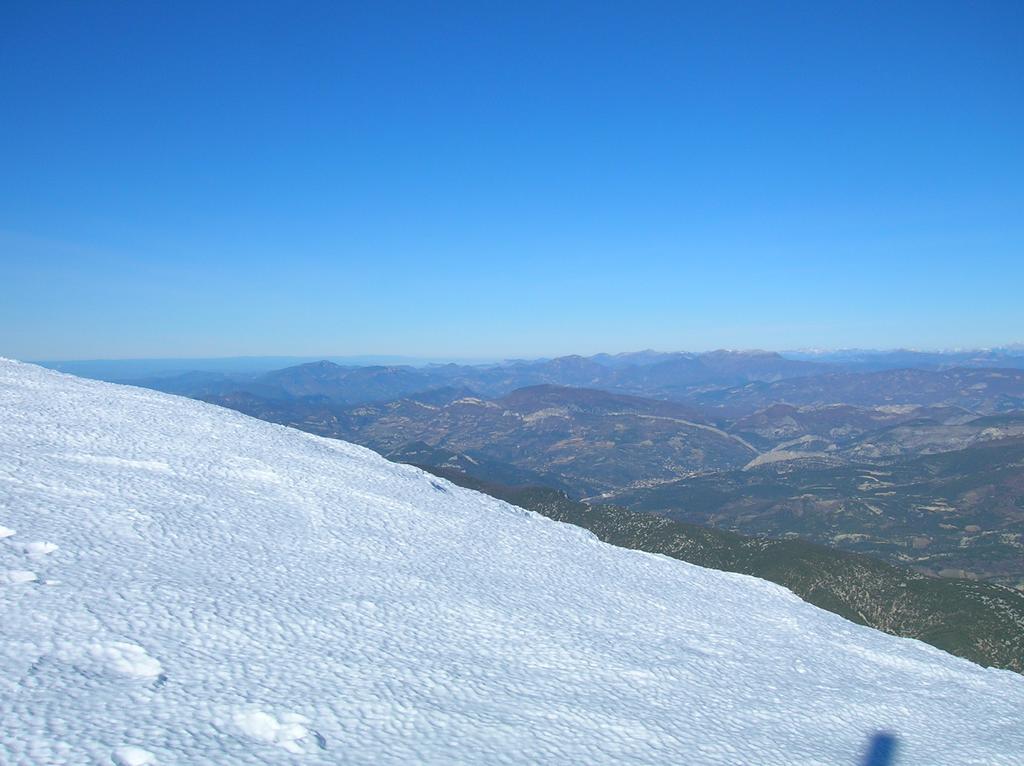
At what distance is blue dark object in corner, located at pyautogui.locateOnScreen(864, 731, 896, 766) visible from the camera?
1703 centimetres

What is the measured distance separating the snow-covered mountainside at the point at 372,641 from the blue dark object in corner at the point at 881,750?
1.37ft

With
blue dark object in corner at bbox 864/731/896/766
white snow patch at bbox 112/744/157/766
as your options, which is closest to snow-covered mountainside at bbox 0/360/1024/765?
white snow patch at bbox 112/744/157/766

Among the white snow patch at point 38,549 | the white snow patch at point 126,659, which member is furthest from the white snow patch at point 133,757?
the white snow patch at point 38,549

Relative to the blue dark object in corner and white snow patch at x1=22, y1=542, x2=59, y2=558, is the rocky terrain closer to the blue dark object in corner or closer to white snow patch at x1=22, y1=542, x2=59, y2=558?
the blue dark object in corner

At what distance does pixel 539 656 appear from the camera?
18.8 m

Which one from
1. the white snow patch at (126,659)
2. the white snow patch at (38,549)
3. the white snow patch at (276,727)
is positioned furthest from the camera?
the white snow patch at (38,549)

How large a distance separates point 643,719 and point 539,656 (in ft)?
13.2

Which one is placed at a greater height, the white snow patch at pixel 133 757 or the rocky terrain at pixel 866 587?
the white snow patch at pixel 133 757

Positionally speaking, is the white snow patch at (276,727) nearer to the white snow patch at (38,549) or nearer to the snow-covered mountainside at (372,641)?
the snow-covered mountainside at (372,641)

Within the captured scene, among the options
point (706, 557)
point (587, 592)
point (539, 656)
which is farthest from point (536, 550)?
point (706, 557)

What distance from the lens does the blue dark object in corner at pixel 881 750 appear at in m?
17.0

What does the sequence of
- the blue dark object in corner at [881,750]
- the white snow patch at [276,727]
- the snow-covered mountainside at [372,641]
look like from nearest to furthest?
the white snow patch at [276,727] < the snow-covered mountainside at [372,641] < the blue dark object in corner at [881,750]

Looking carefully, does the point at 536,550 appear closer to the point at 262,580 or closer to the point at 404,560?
the point at 404,560

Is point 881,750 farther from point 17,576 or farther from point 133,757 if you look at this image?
point 17,576
